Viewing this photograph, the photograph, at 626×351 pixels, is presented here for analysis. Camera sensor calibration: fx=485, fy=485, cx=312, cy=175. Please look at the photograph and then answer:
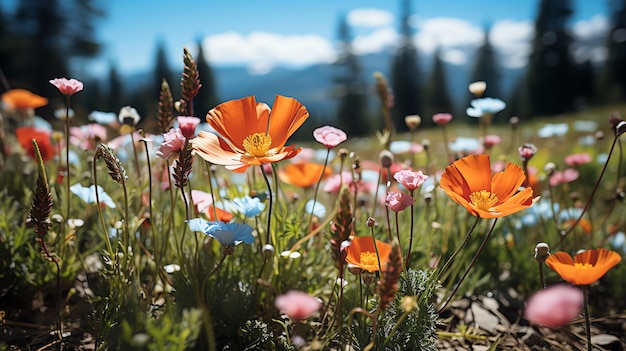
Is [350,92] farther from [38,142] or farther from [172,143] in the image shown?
[172,143]

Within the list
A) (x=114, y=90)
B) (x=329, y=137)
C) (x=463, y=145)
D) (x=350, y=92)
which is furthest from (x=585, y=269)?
(x=114, y=90)

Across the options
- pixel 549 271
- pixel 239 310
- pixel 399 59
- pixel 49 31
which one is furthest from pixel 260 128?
pixel 399 59

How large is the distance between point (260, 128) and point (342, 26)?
41.6 meters

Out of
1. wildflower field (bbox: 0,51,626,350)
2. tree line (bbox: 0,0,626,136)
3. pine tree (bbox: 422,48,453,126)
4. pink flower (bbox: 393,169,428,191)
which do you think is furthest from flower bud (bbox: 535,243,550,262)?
pine tree (bbox: 422,48,453,126)

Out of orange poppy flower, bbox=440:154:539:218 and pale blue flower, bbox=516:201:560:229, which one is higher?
orange poppy flower, bbox=440:154:539:218

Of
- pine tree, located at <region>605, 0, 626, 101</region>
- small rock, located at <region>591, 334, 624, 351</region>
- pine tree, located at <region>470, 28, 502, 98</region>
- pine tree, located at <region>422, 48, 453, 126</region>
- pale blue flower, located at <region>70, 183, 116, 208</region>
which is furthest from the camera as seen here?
pine tree, located at <region>470, 28, 502, 98</region>

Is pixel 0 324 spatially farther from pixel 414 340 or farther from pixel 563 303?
pixel 563 303

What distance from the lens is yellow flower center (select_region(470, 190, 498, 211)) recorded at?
3.68 ft

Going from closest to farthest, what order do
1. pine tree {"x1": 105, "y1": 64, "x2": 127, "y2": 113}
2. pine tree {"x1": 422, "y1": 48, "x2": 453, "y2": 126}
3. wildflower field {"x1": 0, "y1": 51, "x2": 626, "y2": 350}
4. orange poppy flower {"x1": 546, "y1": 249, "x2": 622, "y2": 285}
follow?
orange poppy flower {"x1": 546, "y1": 249, "x2": 622, "y2": 285} → wildflower field {"x1": 0, "y1": 51, "x2": 626, "y2": 350} → pine tree {"x1": 105, "y1": 64, "x2": 127, "y2": 113} → pine tree {"x1": 422, "y1": 48, "x2": 453, "y2": 126}

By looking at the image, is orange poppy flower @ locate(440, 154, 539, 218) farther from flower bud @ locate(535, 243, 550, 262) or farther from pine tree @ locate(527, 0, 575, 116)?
pine tree @ locate(527, 0, 575, 116)

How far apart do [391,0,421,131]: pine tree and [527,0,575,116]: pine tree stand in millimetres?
10022

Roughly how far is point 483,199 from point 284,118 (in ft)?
1.70

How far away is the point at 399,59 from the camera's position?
4053 centimetres

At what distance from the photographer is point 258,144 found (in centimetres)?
119
